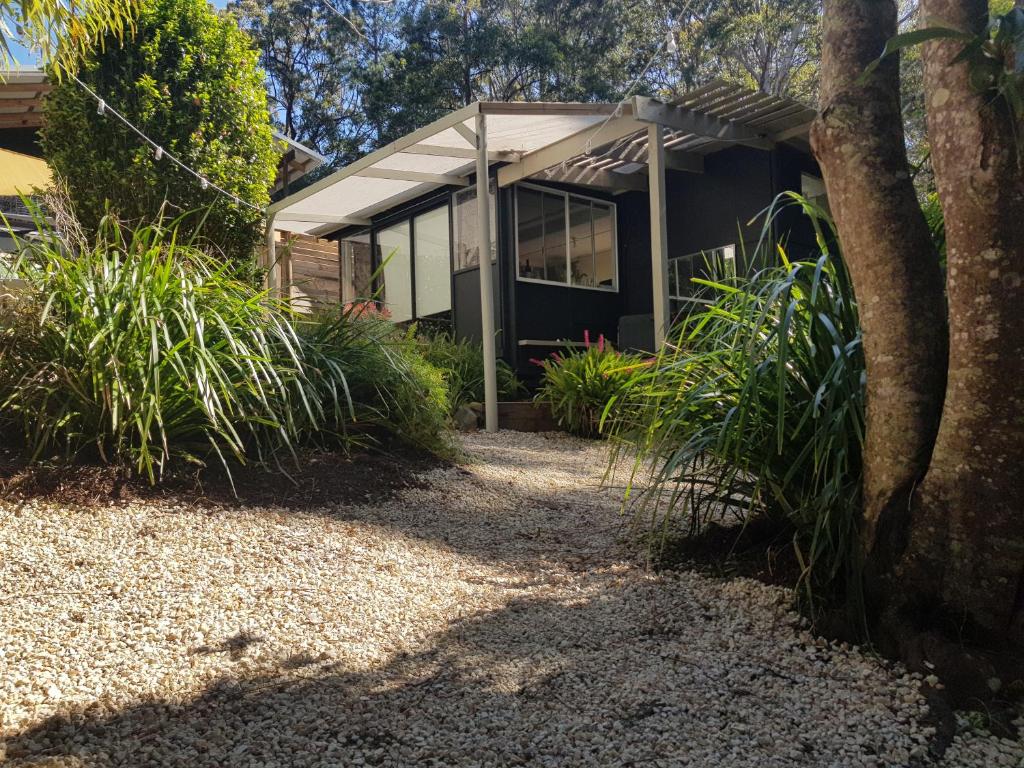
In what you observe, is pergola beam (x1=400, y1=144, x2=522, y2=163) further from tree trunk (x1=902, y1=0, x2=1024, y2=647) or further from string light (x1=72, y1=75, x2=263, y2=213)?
tree trunk (x1=902, y1=0, x2=1024, y2=647)

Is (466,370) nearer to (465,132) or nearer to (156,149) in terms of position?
(465,132)

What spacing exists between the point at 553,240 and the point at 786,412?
316 inches

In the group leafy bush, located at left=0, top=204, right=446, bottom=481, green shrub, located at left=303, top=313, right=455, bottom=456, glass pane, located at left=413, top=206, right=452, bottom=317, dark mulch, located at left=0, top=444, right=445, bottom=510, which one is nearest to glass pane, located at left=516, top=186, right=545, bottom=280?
glass pane, located at left=413, top=206, right=452, bottom=317

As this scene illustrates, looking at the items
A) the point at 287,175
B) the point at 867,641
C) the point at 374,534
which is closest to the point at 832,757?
the point at 867,641

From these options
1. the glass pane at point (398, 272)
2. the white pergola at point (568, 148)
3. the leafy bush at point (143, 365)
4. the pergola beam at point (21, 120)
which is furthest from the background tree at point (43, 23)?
the pergola beam at point (21, 120)

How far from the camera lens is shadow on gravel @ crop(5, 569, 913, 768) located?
66.5 inches

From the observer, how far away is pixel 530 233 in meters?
10.1

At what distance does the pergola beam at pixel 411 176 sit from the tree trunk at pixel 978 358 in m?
7.29

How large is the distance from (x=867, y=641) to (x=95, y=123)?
6400 mm

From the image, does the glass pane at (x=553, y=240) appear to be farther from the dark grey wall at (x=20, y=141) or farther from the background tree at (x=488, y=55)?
the background tree at (x=488, y=55)

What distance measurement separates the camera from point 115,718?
1767 mm

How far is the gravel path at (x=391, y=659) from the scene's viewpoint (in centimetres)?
172

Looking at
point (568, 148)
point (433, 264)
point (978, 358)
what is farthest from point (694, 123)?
point (978, 358)

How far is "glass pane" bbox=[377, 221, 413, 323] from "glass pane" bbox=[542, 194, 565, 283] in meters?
2.47
